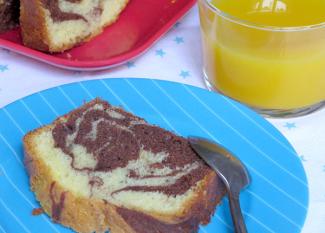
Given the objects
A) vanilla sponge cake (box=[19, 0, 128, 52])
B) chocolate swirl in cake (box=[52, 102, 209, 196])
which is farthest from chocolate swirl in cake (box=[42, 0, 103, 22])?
chocolate swirl in cake (box=[52, 102, 209, 196])

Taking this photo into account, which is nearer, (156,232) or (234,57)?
(156,232)

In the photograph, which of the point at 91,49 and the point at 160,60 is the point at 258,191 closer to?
the point at 160,60

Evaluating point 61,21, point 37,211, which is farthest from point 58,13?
point 37,211

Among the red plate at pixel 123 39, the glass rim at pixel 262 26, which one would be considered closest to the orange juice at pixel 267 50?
the glass rim at pixel 262 26

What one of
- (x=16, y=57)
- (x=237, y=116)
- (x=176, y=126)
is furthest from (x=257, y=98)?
(x=16, y=57)

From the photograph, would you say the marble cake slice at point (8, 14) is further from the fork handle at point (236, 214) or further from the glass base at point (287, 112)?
the fork handle at point (236, 214)

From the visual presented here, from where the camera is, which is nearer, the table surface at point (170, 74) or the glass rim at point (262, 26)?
the glass rim at point (262, 26)
